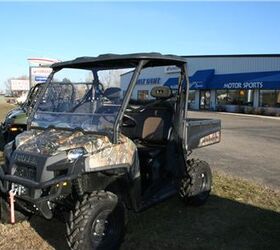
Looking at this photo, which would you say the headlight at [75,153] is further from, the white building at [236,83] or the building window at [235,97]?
the building window at [235,97]

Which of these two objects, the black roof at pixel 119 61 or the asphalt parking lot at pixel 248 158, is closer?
the black roof at pixel 119 61

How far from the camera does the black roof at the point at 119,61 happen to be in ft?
17.9

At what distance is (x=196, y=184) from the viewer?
267 inches

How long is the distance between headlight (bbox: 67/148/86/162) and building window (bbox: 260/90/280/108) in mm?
35979

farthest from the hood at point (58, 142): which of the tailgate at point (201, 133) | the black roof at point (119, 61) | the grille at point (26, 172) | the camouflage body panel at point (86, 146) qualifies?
the tailgate at point (201, 133)

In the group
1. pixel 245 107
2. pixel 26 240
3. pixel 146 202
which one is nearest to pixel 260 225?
pixel 146 202

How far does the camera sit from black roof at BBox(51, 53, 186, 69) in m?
5.44

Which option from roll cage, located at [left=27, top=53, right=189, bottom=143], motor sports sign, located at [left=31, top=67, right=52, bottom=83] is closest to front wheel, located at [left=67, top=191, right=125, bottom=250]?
roll cage, located at [left=27, top=53, right=189, bottom=143]

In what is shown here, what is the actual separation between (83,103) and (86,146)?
1.08 metres

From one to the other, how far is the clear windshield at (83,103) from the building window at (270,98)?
34785 millimetres

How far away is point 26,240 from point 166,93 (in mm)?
2527

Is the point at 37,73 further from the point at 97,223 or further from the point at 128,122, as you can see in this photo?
the point at 97,223

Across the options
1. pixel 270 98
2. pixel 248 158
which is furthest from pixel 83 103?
pixel 270 98

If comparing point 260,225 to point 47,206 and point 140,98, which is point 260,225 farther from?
point 47,206
